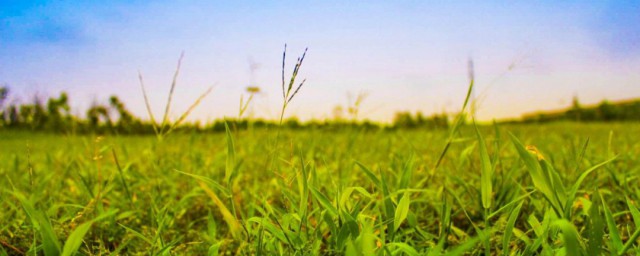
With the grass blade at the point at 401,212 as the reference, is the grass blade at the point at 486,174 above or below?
above

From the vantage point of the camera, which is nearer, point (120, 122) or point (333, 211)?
point (333, 211)

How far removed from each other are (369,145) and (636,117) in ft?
46.5

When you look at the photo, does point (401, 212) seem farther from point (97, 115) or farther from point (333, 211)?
point (97, 115)

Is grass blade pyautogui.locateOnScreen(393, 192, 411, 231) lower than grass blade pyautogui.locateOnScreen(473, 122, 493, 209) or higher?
lower

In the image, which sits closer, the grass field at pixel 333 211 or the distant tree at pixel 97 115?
the grass field at pixel 333 211

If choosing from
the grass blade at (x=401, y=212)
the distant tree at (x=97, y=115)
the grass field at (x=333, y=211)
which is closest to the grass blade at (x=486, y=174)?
the grass field at (x=333, y=211)

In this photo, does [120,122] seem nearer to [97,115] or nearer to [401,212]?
[97,115]

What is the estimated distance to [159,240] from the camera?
46.1 inches

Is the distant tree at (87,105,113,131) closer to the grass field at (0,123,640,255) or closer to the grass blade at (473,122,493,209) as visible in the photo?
the grass field at (0,123,640,255)

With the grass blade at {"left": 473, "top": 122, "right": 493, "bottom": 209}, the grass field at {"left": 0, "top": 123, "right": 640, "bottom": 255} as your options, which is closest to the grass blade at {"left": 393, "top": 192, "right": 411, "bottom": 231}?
the grass field at {"left": 0, "top": 123, "right": 640, "bottom": 255}

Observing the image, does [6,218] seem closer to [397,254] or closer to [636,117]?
[397,254]

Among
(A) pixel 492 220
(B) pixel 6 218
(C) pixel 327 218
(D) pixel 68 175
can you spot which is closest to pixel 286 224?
(C) pixel 327 218

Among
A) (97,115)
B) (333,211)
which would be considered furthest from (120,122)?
(333,211)

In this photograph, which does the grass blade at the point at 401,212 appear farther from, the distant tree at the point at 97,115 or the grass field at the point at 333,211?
the distant tree at the point at 97,115
